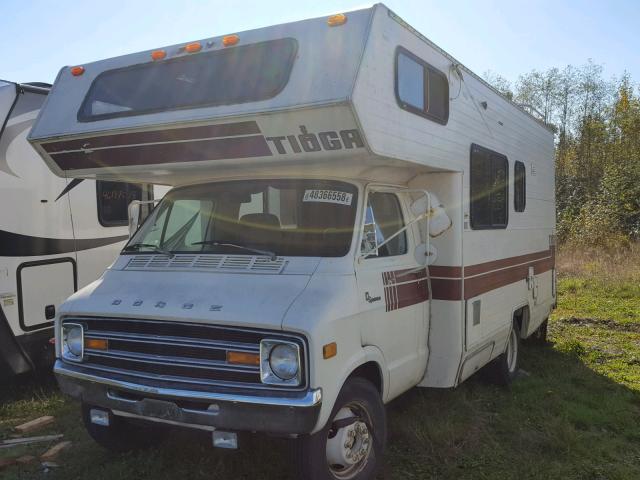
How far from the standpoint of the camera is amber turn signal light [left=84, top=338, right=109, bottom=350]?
3.64 meters

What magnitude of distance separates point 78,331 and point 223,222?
1.25 metres

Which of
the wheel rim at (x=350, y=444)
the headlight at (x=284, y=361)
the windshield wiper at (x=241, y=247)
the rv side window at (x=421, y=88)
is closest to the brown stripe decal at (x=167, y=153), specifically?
the windshield wiper at (x=241, y=247)

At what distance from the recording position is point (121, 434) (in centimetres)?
420

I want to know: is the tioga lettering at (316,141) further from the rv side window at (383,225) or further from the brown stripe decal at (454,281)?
the brown stripe decal at (454,281)

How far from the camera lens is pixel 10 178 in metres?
5.54

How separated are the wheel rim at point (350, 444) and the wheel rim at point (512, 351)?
302 centimetres

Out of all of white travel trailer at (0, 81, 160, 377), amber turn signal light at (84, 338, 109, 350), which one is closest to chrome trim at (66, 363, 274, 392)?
amber turn signal light at (84, 338, 109, 350)

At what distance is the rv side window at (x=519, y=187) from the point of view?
6.41 meters

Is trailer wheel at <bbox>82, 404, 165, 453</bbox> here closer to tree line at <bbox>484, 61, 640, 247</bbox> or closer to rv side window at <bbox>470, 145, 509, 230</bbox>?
rv side window at <bbox>470, 145, 509, 230</bbox>

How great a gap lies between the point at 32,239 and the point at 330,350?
3839mm

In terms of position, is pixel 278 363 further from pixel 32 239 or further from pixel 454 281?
pixel 32 239

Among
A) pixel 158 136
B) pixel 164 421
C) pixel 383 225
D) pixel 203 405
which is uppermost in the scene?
pixel 158 136

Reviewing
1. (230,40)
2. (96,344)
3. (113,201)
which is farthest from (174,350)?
(113,201)

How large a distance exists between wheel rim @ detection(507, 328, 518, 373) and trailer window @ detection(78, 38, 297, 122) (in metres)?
4.05
